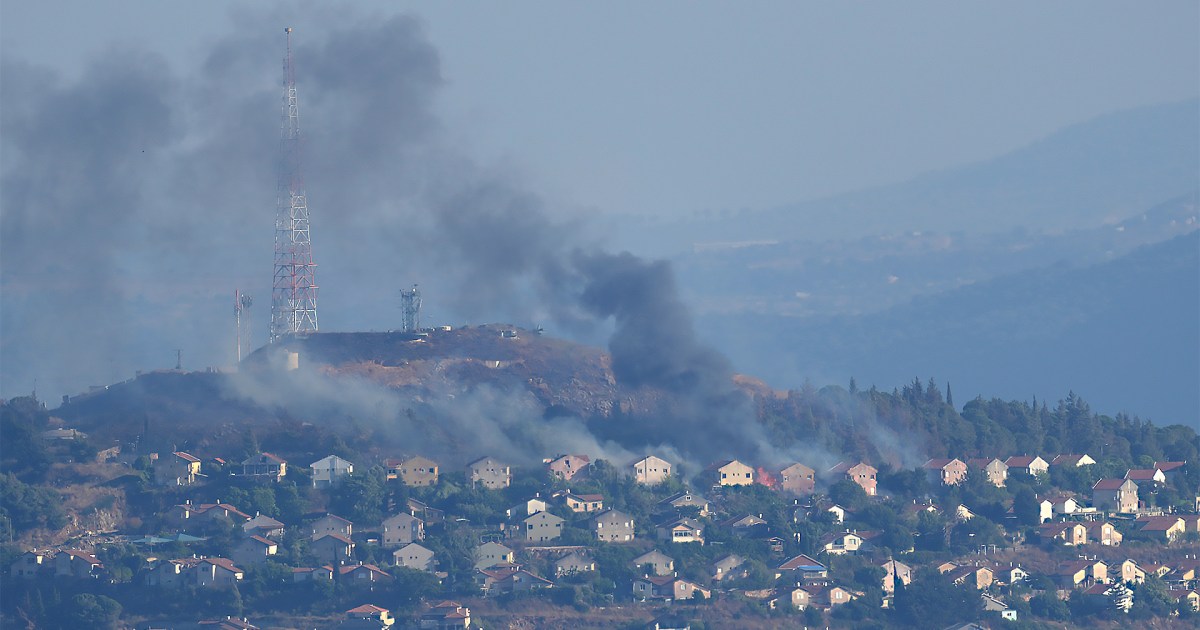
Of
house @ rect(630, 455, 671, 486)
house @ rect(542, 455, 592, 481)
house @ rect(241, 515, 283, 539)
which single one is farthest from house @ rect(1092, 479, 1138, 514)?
house @ rect(241, 515, 283, 539)

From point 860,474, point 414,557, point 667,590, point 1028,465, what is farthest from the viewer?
point 1028,465

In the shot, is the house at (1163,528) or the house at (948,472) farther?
the house at (948,472)

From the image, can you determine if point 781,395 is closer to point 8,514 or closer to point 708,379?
point 708,379

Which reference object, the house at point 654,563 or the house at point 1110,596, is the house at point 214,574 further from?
the house at point 1110,596

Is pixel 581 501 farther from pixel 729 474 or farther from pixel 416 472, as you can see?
pixel 729 474

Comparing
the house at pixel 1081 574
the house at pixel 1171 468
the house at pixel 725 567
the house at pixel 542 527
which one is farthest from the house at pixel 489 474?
the house at pixel 1171 468

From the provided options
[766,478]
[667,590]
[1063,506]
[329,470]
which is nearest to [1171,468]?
[1063,506]
